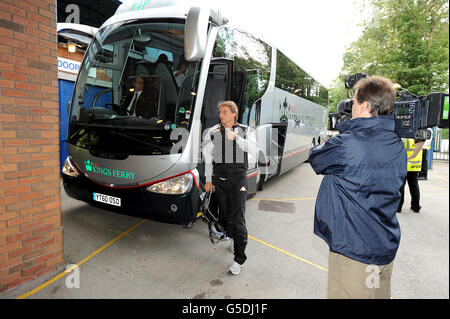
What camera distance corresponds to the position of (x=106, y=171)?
3.72m

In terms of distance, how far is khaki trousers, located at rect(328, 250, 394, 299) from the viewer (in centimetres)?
189

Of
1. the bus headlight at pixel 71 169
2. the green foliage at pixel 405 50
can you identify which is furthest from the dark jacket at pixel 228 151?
the green foliage at pixel 405 50

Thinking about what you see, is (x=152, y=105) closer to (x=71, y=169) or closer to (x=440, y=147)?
(x=71, y=169)

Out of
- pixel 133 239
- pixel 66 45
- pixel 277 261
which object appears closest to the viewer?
pixel 277 261

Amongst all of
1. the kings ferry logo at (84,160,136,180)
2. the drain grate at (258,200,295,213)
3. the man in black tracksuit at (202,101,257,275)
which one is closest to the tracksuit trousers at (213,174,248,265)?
the man in black tracksuit at (202,101,257,275)

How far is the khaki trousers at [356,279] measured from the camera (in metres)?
1.89

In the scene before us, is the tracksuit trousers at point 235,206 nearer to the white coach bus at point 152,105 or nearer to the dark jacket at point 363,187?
the white coach bus at point 152,105

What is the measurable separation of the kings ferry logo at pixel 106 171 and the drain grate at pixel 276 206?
314 cm

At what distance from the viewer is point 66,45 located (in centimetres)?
739

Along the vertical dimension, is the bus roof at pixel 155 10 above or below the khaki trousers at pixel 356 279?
above

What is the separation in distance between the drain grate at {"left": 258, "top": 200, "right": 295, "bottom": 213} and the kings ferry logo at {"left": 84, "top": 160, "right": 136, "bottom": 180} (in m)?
3.14
